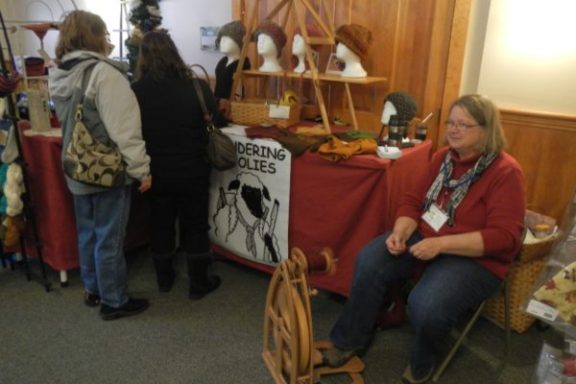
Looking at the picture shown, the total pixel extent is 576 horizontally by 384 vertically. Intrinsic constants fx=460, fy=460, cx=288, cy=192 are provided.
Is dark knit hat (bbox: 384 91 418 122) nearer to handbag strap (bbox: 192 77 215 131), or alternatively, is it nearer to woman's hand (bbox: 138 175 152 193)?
handbag strap (bbox: 192 77 215 131)

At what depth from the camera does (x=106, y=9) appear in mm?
3918

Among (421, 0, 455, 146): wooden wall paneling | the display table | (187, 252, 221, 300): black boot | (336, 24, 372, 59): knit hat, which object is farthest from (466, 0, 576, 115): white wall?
the display table

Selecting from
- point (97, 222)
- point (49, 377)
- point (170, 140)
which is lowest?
point (49, 377)

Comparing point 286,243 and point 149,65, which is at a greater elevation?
point 149,65

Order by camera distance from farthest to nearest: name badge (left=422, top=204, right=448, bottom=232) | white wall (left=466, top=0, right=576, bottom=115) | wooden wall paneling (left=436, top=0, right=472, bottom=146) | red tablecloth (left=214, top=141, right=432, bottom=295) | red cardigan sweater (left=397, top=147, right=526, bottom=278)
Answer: wooden wall paneling (left=436, top=0, right=472, bottom=146)
white wall (left=466, top=0, right=576, bottom=115)
red tablecloth (left=214, top=141, right=432, bottom=295)
name badge (left=422, top=204, right=448, bottom=232)
red cardigan sweater (left=397, top=147, right=526, bottom=278)

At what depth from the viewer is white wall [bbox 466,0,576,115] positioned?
1997mm

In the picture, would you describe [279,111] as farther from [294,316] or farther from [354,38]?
[294,316]

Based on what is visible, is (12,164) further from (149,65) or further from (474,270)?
(474,270)

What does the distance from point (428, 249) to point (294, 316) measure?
0.55m

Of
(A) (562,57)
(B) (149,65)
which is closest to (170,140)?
(B) (149,65)

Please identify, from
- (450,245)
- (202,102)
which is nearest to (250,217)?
(202,102)

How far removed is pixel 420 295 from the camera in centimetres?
155

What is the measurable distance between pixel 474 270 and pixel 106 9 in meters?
3.69

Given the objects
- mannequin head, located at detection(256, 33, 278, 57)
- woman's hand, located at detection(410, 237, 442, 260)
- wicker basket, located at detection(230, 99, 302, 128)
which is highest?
mannequin head, located at detection(256, 33, 278, 57)
